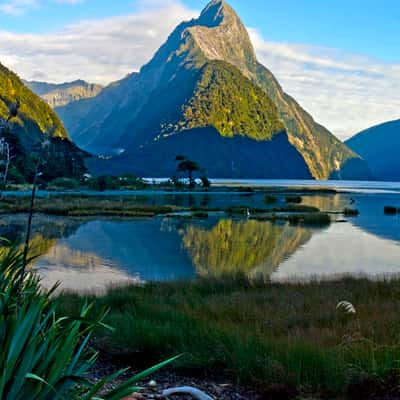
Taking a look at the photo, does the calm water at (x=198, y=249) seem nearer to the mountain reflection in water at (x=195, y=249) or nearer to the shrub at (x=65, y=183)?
the mountain reflection in water at (x=195, y=249)

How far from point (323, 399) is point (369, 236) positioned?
1159 inches

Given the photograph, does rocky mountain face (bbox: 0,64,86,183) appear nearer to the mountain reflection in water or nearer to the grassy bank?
the mountain reflection in water

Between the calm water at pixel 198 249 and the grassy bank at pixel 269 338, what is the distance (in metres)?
5.20

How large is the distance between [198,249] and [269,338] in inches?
769

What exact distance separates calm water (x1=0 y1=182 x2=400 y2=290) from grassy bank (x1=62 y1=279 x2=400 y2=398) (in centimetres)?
520

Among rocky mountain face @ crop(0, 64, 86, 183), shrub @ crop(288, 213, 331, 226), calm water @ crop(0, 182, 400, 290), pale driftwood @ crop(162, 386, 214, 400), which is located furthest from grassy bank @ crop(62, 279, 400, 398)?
rocky mountain face @ crop(0, 64, 86, 183)

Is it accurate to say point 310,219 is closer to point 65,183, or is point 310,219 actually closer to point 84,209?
point 84,209

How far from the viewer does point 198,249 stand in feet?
85.3

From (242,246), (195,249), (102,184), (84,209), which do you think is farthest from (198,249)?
(102,184)

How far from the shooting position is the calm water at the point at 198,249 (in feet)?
62.1

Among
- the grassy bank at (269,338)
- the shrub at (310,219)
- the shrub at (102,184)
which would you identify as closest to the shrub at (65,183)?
the shrub at (102,184)

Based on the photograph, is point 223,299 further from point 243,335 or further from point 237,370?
point 237,370

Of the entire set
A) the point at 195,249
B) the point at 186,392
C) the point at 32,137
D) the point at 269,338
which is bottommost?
the point at 195,249

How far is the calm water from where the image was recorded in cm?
1892
